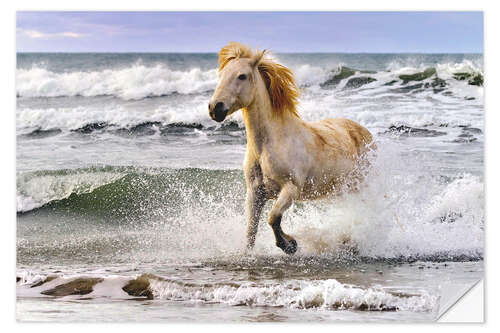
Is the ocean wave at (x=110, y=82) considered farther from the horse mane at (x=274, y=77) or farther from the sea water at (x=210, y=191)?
the horse mane at (x=274, y=77)

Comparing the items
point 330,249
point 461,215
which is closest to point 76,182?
point 330,249

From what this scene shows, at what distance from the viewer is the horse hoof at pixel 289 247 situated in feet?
16.1

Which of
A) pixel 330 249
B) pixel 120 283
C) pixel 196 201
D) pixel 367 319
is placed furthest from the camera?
pixel 196 201

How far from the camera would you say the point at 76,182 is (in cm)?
525

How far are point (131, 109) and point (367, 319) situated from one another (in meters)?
2.03

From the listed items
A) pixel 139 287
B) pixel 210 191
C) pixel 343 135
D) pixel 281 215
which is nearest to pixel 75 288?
pixel 139 287

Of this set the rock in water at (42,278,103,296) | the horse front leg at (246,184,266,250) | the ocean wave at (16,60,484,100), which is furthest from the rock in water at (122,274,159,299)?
the ocean wave at (16,60,484,100)

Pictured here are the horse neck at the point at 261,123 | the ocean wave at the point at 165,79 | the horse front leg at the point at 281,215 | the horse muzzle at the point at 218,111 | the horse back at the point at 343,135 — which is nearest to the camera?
the horse muzzle at the point at 218,111

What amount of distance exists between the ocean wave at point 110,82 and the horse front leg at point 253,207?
869mm

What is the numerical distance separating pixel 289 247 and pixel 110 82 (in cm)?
157

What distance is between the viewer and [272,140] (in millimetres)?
4926

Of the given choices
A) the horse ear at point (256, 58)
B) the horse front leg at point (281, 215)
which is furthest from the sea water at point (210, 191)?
the horse ear at point (256, 58)

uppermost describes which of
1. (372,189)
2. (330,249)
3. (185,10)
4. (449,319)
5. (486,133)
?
(185,10)
